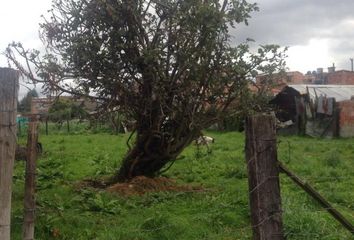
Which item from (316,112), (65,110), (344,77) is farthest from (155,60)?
(344,77)

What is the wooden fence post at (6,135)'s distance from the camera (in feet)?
12.7

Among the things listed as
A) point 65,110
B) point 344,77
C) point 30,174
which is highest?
point 344,77

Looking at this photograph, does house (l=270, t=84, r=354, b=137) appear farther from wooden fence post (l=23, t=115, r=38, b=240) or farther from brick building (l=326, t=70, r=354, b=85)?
brick building (l=326, t=70, r=354, b=85)

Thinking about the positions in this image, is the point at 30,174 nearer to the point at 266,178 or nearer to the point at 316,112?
the point at 266,178

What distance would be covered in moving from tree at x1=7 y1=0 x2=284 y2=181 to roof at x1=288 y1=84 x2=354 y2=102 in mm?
16993

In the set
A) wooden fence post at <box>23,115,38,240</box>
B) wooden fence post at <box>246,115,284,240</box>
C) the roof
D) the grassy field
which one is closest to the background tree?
the grassy field

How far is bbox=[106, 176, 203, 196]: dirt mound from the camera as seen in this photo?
9.06 meters

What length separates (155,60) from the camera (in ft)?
27.9

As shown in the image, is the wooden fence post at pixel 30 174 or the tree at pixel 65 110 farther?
the tree at pixel 65 110

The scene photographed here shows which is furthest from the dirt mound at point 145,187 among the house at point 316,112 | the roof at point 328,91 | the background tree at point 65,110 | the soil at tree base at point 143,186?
the roof at point 328,91

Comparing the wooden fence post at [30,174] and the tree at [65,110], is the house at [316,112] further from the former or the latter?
the wooden fence post at [30,174]

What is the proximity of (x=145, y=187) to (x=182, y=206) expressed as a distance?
4.68 feet

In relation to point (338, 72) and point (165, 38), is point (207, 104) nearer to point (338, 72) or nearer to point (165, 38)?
point (165, 38)

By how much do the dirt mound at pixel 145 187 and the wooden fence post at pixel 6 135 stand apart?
4.95 meters
